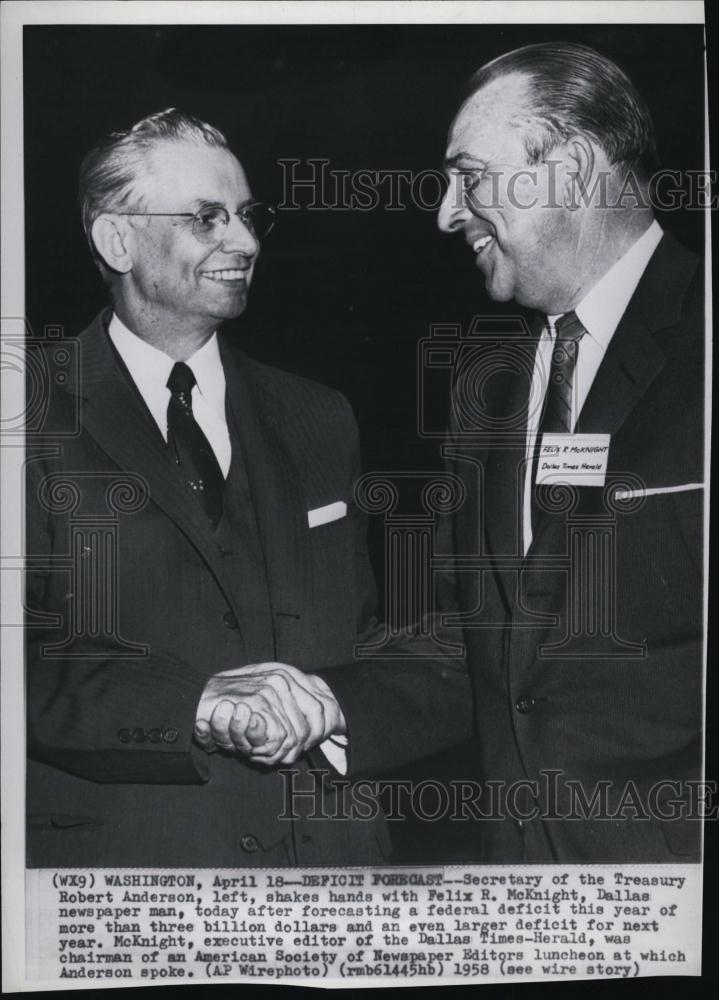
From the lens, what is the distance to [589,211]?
2148 mm

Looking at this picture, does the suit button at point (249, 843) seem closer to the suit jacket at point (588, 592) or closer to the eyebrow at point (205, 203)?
the suit jacket at point (588, 592)

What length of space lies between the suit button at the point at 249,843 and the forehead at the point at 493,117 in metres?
1.35

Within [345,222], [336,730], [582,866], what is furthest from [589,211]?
[582,866]

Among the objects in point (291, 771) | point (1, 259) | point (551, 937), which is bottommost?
point (551, 937)

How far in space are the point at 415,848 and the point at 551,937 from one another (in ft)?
1.03

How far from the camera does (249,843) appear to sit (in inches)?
85.5

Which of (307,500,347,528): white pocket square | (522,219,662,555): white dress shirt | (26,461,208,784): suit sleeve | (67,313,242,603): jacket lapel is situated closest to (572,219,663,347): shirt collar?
(522,219,662,555): white dress shirt

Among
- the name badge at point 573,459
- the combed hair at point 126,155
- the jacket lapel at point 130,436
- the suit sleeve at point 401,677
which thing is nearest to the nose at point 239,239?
the combed hair at point 126,155

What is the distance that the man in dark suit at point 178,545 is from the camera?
6.99 ft

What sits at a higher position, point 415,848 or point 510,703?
point 510,703

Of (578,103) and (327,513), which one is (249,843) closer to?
(327,513)

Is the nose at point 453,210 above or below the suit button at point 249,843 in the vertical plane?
above

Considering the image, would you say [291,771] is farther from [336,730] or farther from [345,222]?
[345,222]

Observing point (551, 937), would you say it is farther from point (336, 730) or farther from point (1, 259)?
point (1, 259)
